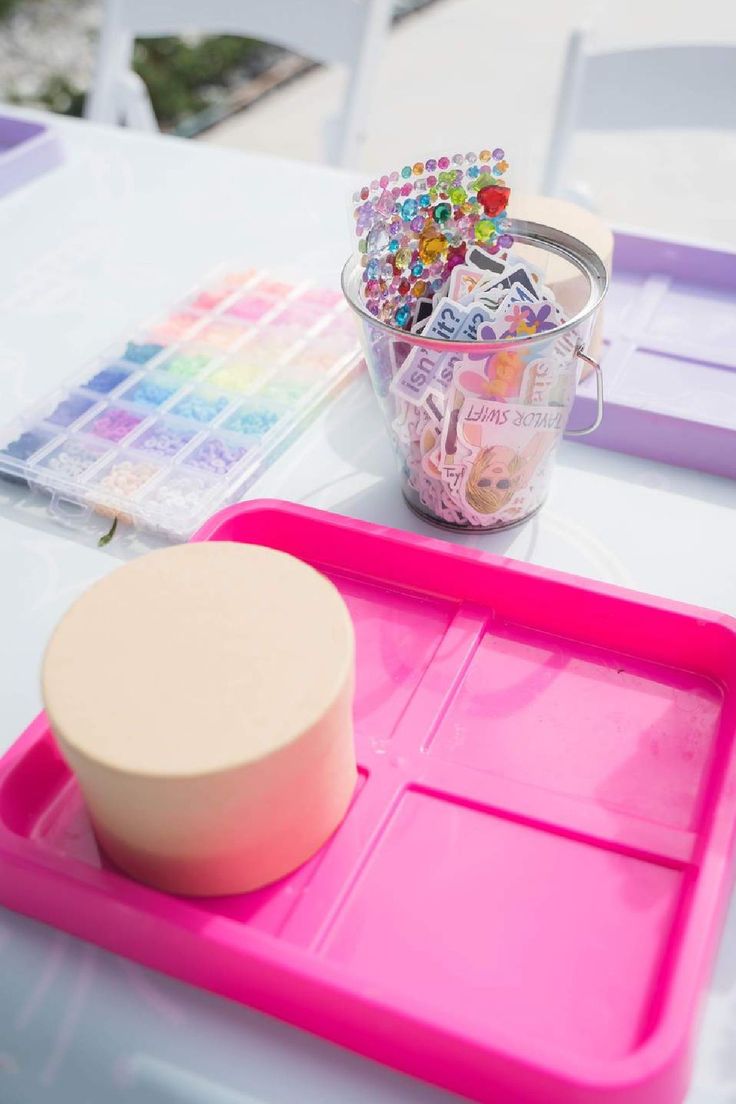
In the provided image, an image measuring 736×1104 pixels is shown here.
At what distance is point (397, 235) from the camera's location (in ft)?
1.96

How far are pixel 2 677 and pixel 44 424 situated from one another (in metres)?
0.22

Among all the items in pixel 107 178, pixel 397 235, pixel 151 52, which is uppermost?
pixel 397 235

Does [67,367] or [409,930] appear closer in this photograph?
[409,930]

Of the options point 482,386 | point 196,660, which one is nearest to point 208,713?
point 196,660

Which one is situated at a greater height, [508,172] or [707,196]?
[508,172]

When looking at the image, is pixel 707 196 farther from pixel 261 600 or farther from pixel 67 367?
pixel 261 600

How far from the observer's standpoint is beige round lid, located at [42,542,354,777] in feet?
1.28

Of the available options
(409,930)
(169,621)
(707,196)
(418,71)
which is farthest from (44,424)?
(418,71)

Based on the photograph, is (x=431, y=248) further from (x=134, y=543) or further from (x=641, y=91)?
(x=641, y=91)

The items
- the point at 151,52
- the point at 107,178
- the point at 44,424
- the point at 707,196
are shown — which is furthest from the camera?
the point at 151,52

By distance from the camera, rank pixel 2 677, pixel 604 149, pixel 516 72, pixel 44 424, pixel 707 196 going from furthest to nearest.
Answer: pixel 516 72
pixel 604 149
pixel 707 196
pixel 44 424
pixel 2 677

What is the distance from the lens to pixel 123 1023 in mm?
414

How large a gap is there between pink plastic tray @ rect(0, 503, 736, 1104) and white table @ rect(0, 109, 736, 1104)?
0.05 feet

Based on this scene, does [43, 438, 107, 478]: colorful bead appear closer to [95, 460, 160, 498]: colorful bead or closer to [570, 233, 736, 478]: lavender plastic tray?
[95, 460, 160, 498]: colorful bead
